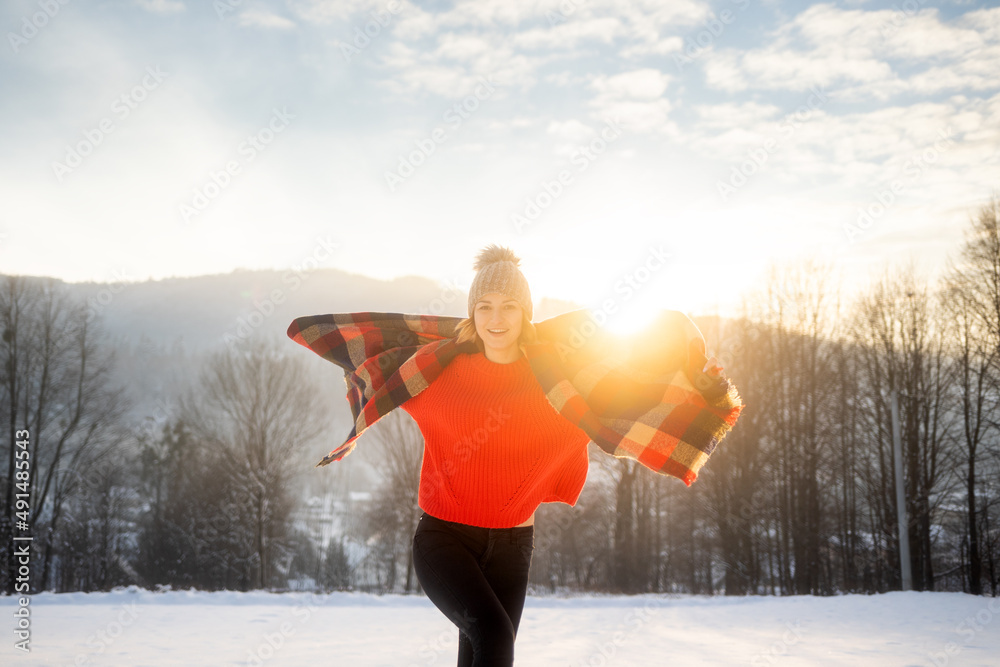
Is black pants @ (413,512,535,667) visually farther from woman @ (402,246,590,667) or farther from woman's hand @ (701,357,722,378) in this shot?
woman's hand @ (701,357,722,378)

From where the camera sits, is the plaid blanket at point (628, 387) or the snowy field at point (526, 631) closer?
the plaid blanket at point (628, 387)

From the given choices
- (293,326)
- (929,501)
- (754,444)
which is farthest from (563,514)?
(293,326)

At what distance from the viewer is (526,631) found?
754 cm

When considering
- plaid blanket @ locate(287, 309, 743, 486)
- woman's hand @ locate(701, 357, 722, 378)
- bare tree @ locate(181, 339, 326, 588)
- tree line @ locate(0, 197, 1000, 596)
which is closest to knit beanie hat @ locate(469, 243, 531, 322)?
plaid blanket @ locate(287, 309, 743, 486)

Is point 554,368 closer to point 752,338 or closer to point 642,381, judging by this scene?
point 642,381

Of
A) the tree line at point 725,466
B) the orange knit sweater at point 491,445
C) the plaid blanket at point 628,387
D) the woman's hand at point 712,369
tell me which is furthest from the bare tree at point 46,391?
the woman's hand at point 712,369

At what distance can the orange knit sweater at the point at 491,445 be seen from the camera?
2.65m

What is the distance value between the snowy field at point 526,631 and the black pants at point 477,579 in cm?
333

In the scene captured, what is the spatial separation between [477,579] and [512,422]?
634 millimetres

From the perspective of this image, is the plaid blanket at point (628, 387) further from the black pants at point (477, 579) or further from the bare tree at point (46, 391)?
the bare tree at point (46, 391)

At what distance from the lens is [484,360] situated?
2896 millimetres

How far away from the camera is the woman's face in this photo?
281 cm

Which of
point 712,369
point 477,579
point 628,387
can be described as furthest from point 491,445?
point 712,369

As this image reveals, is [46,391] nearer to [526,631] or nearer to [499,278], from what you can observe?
[526,631]
